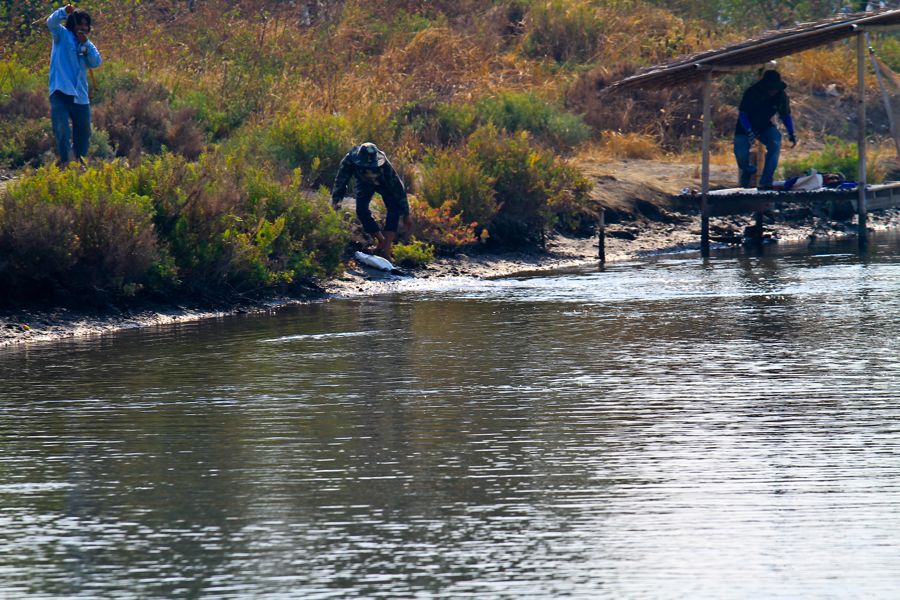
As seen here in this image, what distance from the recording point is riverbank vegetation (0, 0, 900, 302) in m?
15.4

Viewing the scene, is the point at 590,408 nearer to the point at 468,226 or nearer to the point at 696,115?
the point at 468,226

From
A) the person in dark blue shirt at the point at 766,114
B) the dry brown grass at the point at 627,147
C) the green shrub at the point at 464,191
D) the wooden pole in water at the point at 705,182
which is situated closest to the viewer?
the green shrub at the point at 464,191

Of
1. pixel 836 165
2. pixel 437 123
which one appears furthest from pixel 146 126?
pixel 836 165

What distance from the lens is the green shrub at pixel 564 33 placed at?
3284 centimetres

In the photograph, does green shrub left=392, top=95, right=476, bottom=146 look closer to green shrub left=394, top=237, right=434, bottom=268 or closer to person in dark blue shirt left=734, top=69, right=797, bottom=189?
person in dark blue shirt left=734, top=69, right=797, bottom=189

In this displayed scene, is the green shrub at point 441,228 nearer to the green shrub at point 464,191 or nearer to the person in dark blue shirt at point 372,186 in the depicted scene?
the green shrub at point 464,191

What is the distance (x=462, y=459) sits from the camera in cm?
859

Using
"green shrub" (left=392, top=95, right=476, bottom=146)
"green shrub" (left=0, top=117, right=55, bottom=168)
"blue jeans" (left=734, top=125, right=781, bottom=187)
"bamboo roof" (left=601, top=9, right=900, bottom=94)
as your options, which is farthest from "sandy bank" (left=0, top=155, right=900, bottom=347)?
"green shrub" (left=0, top=117, right=55, bottom=168)

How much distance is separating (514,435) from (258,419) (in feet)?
5.63

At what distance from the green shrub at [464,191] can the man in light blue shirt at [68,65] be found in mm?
4951

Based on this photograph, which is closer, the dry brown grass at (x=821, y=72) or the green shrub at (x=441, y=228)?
the green shrub at (x=441, y=228)

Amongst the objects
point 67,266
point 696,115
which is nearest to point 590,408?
point 67,266

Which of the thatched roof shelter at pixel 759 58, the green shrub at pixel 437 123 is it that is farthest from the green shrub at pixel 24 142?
A: the thatched roof shelter at pixel 759 58

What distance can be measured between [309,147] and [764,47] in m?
6.26
